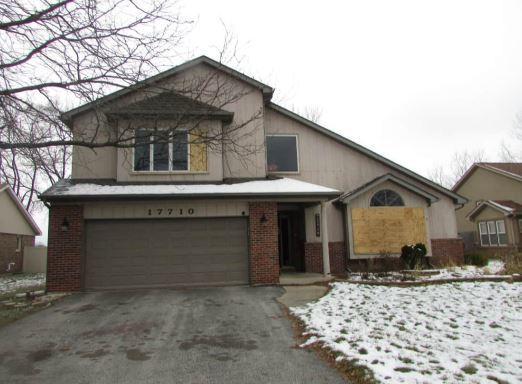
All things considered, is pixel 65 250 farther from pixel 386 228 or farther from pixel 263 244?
pixel 386 228

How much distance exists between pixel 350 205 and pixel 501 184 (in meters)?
16.7

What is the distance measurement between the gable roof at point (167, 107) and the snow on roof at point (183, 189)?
257 cm

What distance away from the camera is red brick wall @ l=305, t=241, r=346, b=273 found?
15578 mm

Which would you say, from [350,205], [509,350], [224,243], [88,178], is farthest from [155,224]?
[509,350]

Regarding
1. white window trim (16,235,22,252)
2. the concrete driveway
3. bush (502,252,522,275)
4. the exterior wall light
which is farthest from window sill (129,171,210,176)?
white window trim (16,235,22,252)

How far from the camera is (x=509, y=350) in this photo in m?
5.84

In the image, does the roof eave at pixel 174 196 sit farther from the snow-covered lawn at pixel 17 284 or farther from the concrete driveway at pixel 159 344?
the snow-covered lawn at pixel 17 284

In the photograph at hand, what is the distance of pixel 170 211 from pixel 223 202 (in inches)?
65.0

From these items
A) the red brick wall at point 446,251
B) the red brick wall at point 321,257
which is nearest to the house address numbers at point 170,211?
the red brick wall at point 321,257

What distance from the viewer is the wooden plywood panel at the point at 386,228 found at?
15617 millimetres

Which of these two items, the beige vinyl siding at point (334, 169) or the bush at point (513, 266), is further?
the beige vinyl siding at point (334, 169)

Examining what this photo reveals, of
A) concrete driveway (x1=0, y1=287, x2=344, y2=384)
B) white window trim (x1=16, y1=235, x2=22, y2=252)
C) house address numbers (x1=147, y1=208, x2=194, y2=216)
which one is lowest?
concrete driveway (x1=0, y1=287, x2=344, y2=384)

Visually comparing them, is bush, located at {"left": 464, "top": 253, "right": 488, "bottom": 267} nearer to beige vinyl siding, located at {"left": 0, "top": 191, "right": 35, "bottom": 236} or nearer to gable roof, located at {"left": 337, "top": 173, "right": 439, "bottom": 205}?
gable roof, located at {"left": 337, "top": 173, "right": 439, "bottom": 205}

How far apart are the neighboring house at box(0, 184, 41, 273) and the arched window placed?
20754 mm
